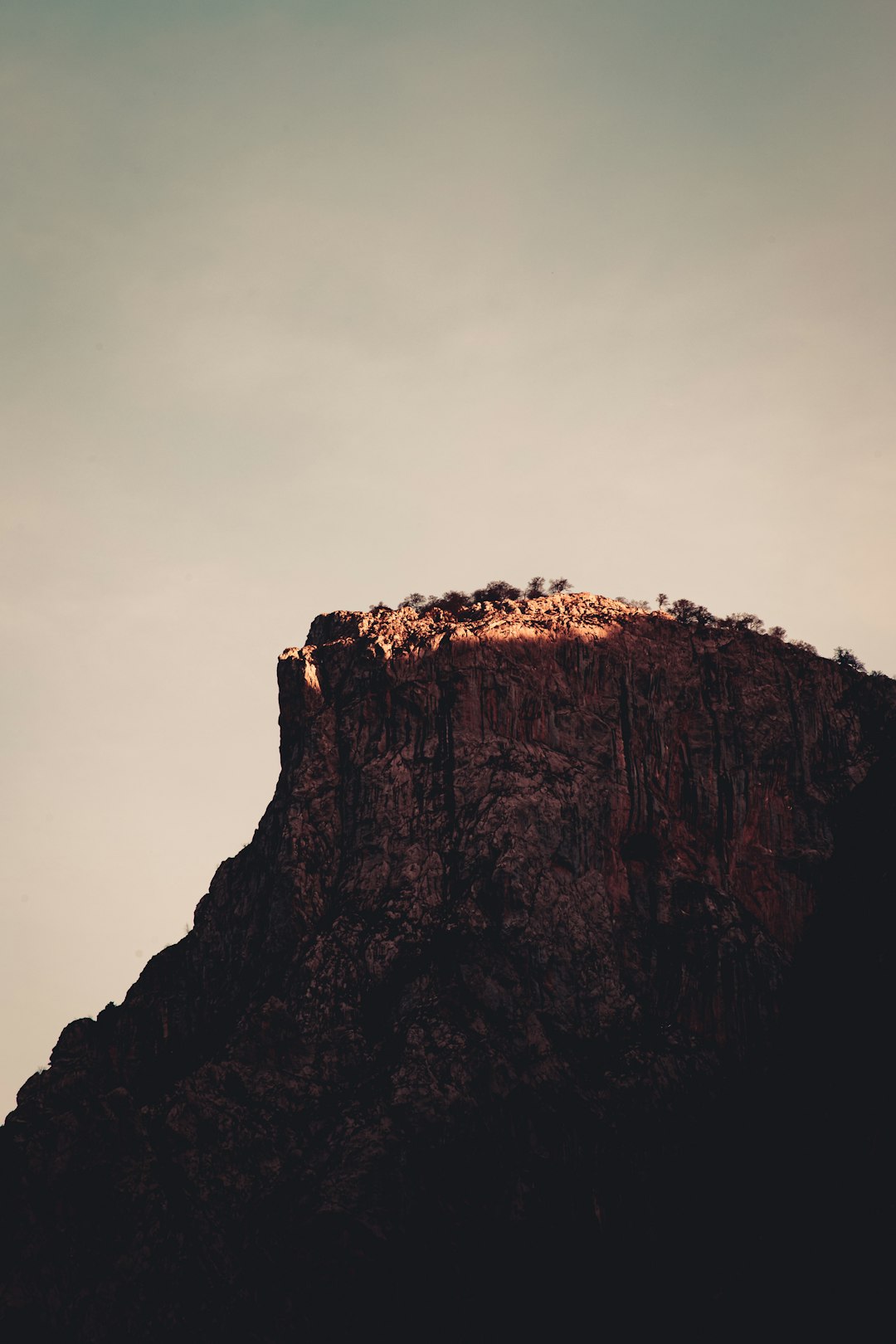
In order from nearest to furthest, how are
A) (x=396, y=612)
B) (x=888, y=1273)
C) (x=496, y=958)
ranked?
(x=888, y=1273) < (x=496, y=958) < (x=396, y=612)

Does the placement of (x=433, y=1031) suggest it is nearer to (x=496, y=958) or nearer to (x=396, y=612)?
(x=496, y=958)

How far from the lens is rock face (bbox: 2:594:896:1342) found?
257ft

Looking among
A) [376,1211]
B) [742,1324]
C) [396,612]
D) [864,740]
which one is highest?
[396,612]

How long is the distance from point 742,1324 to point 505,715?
30.8 meters

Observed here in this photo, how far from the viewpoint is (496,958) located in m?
83.8

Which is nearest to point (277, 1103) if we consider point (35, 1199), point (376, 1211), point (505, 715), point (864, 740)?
point (376, 1211)

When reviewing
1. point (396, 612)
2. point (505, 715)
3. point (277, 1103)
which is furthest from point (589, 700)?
point (277, 1103)

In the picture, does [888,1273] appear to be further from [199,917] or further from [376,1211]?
[199,917]

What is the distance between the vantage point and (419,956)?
8456 centimetres

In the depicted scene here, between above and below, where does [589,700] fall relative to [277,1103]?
above

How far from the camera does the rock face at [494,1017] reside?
78.3 metres

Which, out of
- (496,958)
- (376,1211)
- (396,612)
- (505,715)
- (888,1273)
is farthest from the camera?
(396,612)

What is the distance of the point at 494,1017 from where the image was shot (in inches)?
3238

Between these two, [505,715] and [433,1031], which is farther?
[505,715]
